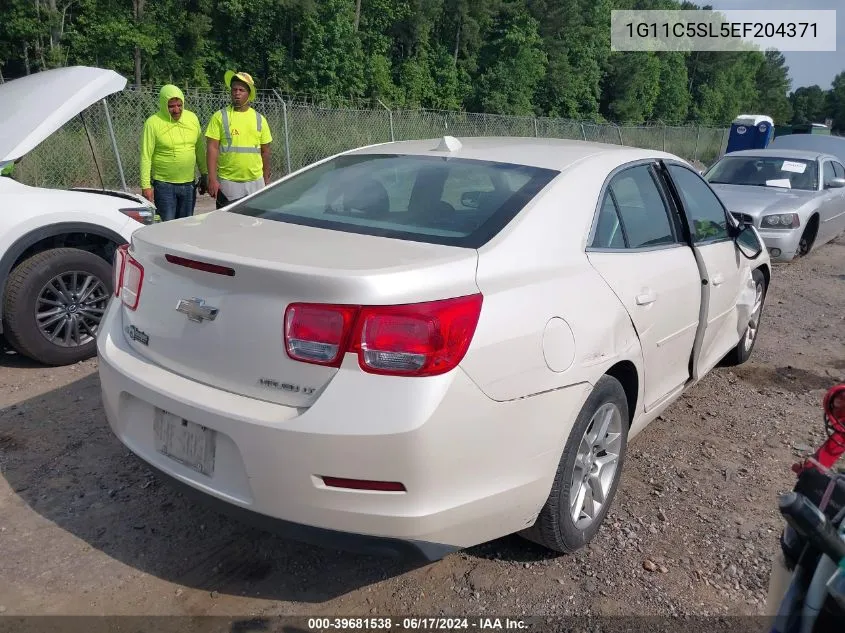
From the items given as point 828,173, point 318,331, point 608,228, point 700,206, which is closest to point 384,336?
point 318,331

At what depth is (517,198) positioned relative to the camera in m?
2.75

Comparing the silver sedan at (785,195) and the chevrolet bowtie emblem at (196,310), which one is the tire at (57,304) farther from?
the silver sedan at (785,195)

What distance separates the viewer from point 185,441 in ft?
7.71

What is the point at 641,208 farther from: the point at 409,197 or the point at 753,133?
the point at 753,133

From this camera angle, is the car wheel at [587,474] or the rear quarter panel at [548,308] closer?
the rear quarter panel at [548,308]

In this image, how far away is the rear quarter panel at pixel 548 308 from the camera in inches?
87.1

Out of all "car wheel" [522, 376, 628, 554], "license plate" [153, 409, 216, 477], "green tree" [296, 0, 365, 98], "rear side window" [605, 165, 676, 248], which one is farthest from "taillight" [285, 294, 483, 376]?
"green tree" [296, 0, 365, 98]

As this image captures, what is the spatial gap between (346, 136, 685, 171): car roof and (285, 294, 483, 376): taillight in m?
1.22

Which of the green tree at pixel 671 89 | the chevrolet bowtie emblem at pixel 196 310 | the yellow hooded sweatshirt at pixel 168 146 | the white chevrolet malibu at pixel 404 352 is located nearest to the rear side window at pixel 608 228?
the white chevrolet malibu at pixel 404 352

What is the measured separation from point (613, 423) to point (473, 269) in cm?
108

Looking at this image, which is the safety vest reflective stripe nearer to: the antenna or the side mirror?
the antenna

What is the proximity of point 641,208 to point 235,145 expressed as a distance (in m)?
4.09

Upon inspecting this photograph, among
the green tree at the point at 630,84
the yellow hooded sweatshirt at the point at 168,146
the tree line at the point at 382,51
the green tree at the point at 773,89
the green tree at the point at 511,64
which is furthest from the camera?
the green tree at the point at 773,89

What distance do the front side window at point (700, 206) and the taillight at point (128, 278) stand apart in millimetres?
2664
